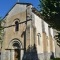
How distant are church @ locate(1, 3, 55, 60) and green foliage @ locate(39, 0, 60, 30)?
9.47 metres

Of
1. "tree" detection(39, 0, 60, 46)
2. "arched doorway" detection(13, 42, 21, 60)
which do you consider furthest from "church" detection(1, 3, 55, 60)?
"tree" detection(39, 0, 60, 46)

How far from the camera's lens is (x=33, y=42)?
86.2 ft

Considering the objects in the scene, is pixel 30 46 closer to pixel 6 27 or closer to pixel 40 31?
pixel 40 31

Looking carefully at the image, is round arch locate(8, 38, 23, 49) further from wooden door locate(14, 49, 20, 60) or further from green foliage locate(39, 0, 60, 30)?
green foliage locate(39, 0, 60, 30)

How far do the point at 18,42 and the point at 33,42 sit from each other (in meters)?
3.04

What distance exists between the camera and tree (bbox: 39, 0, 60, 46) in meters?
15.6

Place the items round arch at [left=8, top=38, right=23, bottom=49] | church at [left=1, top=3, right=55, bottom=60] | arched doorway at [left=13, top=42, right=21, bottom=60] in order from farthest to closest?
arched doorway at [left=13, top=42, right=21, bottom=60] < round arch at [left=8, top=38, right=23, bottom=49] < church at [left=1, top=3, right=55, bottom=60]

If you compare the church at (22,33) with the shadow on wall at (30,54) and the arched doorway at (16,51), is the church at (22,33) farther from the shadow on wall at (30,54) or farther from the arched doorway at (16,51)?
the shadow on wall at (30,54)

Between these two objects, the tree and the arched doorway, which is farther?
the arched doorway

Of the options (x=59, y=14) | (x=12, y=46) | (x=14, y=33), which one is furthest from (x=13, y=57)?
(x=59, y=14)

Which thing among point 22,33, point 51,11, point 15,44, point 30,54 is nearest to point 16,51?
point 15,44

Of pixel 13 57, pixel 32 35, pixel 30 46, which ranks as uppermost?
pixel 32 35

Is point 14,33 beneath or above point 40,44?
above

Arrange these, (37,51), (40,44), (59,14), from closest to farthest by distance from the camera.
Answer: (59,14) → (37,51) → (40,44)
